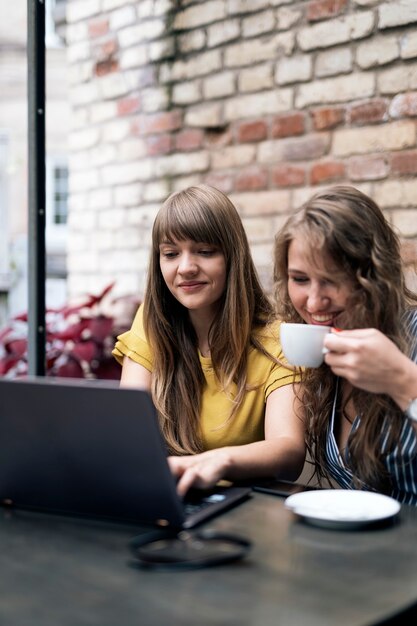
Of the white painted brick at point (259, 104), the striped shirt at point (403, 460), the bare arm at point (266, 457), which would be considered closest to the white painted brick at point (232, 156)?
the white painted brick at point (259, 104)

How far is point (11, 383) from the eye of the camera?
111cm

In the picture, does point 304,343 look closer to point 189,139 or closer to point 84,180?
Answer: point 189,139

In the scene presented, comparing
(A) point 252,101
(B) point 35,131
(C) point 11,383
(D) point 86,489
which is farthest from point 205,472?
(A) point 252,101

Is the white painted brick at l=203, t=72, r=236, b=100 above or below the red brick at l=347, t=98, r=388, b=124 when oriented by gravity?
above

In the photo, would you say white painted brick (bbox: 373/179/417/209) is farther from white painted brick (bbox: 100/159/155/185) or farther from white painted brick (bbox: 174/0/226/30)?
white painted brick (bbox: 100/159/155/185)

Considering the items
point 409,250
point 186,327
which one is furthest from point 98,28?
point 186,327

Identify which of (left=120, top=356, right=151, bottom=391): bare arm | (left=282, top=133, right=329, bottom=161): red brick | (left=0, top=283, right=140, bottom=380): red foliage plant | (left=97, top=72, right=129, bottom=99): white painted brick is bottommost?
(left=0, top=283, right=140, bottom=380): red foliage plant

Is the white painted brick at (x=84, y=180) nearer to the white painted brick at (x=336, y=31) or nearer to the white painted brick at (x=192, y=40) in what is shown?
the white painted brick at (x=192, y=40)

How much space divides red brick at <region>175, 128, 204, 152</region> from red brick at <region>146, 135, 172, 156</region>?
49 millimetres

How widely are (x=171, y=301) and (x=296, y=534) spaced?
82cm

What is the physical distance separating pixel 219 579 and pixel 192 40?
258cm

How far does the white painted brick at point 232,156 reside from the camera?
2904 millimetres

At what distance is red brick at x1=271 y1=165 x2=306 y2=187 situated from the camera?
272cm

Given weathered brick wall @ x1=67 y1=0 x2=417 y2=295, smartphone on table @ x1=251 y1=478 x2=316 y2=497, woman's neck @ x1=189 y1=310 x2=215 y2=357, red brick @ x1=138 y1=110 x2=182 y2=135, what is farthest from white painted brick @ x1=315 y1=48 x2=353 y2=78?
smartphone on table @ x1=251 y1=478 x2=316 y2=497
